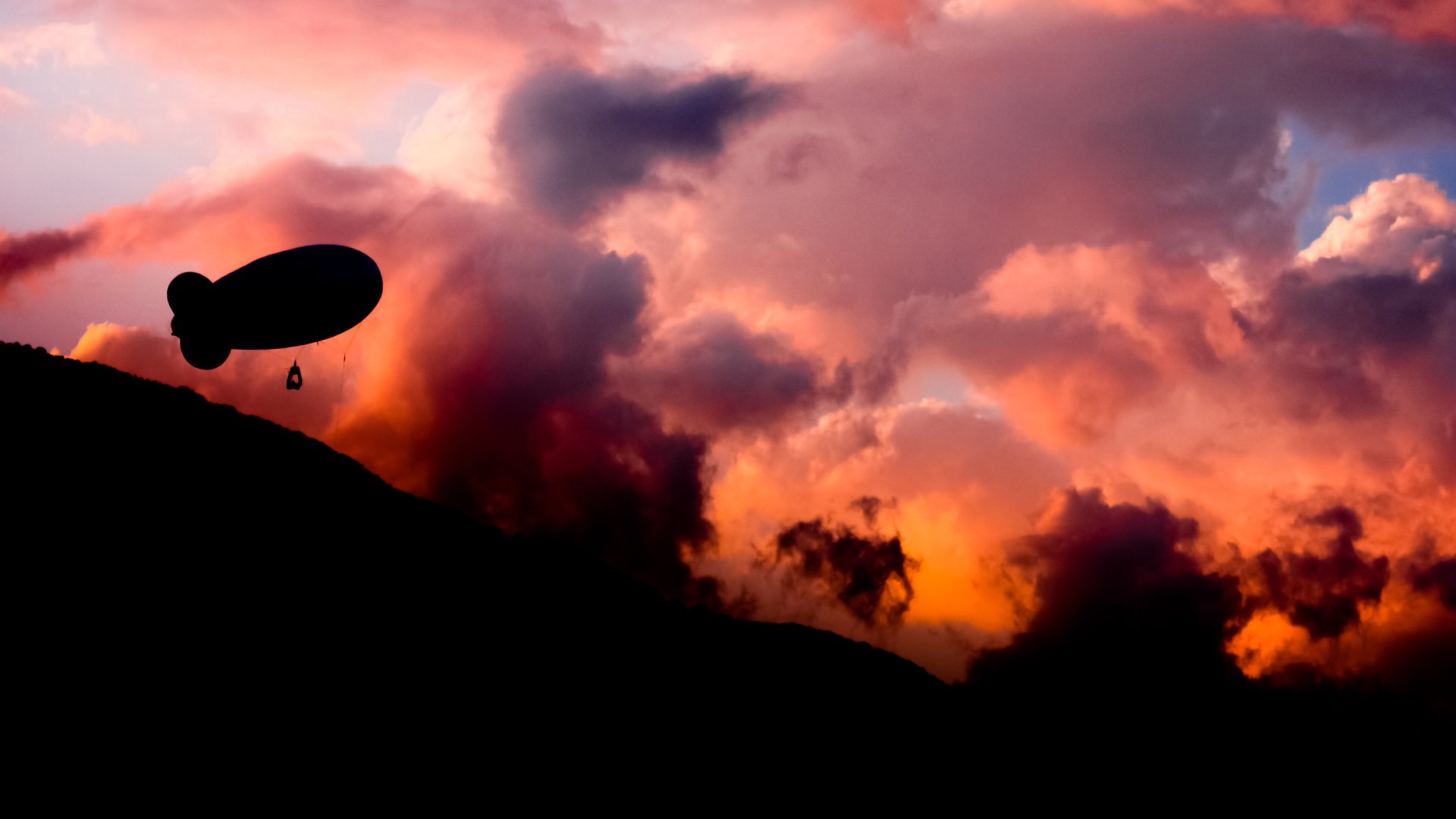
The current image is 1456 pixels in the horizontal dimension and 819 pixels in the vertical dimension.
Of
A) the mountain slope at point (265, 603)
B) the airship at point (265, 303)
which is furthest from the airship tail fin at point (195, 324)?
the mountain slope at point (265, 603)

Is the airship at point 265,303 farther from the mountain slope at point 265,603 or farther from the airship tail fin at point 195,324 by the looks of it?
the mountain slope at point 265,603

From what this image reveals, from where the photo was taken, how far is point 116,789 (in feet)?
143

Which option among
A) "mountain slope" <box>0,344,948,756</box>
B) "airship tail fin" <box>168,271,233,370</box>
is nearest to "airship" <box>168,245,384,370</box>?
"airship tail fin" <box>168,271,233,370</box>

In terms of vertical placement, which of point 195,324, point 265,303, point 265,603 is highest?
point 265,303

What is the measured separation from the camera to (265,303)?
5047cm

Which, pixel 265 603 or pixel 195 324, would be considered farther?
pixel 265 603

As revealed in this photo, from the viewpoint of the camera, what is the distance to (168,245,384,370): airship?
50.6m

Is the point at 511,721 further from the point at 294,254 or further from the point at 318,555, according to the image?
the point at 294,254

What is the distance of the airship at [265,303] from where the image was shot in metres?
50.6

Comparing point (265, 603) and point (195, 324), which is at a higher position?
point (195, 324)

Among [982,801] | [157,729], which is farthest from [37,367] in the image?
[982,801]

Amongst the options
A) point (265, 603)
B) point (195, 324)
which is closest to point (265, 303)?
point (195, 324)

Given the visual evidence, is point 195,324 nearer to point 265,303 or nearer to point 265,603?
point 265,303

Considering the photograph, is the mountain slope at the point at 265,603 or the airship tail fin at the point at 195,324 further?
the airship tail fin at the point at 195,324
